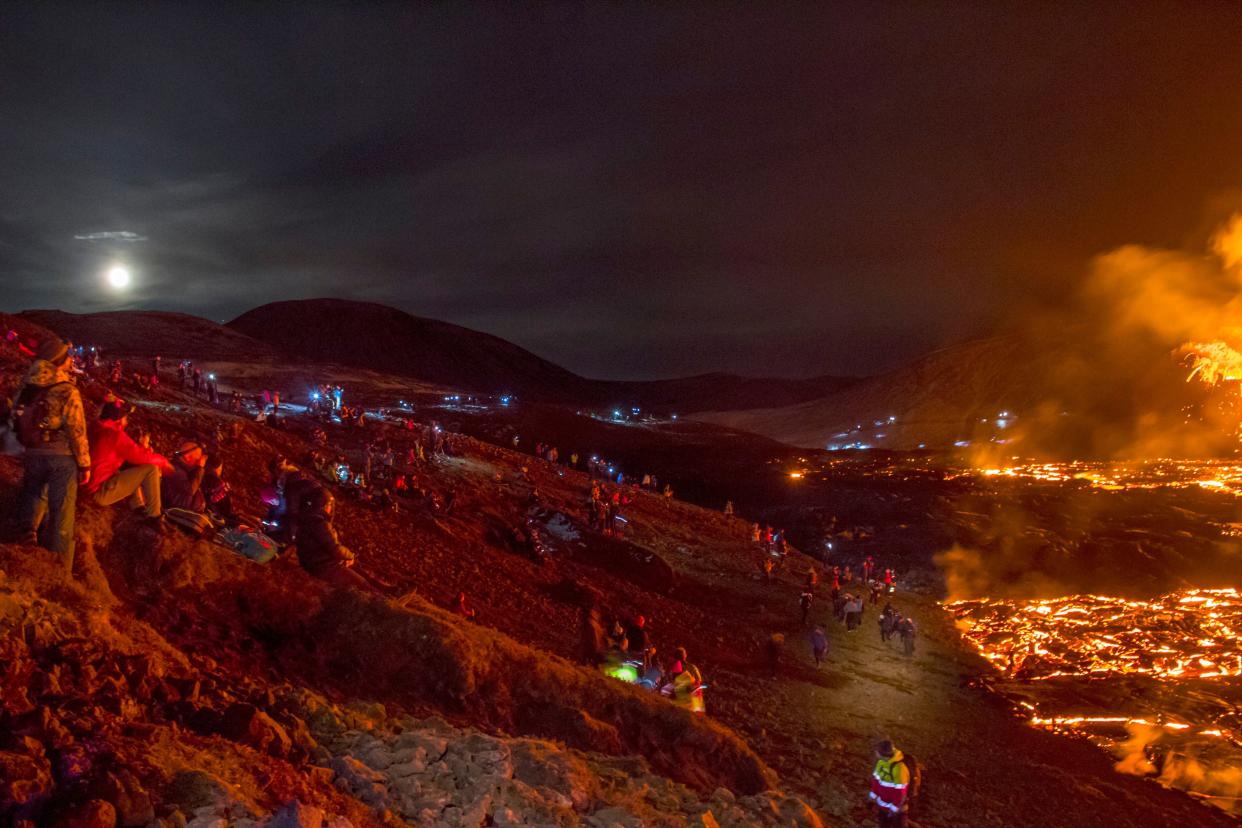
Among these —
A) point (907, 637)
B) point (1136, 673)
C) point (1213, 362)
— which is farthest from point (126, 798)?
point (1213, 362)

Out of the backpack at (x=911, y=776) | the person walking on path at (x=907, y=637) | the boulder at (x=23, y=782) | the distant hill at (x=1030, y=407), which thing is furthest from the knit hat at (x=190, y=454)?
the distant hill at (x=1030, y=407)

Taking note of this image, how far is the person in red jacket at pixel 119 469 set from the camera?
23.6 feet

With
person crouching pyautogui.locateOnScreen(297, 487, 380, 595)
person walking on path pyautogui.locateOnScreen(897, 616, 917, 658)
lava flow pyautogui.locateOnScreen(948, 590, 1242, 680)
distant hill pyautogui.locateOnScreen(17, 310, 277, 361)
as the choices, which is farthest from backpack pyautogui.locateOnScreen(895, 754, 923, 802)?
distant hill pyautogui.locateOnScreen(17, 310, 277, 361)

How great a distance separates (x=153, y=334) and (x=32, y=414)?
450 ft

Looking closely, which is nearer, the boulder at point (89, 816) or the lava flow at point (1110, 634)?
the boulder at point (89, 816)

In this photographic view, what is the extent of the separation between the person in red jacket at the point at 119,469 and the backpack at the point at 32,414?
1345 mm

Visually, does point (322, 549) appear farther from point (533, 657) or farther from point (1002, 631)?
point (1002, 631)

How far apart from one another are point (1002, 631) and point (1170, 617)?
872 cm

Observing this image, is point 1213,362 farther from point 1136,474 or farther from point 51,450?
point 51,450

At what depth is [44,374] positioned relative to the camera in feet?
19.3

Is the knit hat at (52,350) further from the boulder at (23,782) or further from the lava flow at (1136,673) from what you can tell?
the lava flow at (1136,673)

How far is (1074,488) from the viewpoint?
5947 cm

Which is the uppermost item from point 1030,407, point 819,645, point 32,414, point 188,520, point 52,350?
point 1030,407

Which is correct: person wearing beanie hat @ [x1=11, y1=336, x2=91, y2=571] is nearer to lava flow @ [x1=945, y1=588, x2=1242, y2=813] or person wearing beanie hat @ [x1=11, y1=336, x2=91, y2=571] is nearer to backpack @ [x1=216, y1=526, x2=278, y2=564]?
backpack @ [x1=216, y1=526, x2=278, y2=564]
